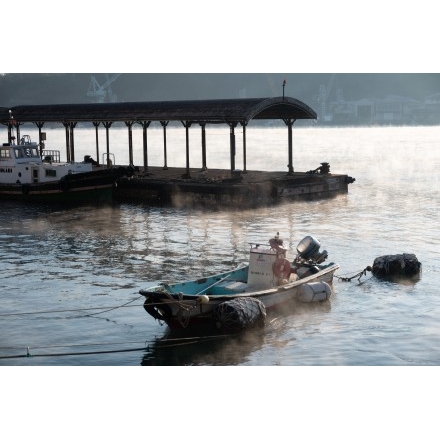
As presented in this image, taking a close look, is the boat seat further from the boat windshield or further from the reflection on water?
the boat windshield

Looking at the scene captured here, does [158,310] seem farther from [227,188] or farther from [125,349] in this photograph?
[227,188]

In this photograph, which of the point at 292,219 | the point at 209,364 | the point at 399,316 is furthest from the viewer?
the point at 292,219

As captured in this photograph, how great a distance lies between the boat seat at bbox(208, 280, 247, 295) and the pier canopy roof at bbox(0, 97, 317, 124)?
982 inches

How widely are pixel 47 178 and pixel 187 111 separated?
999cm

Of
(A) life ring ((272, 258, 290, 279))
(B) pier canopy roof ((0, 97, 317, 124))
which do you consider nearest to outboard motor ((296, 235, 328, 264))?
(A) life ring ((272, 258, 290, 279))

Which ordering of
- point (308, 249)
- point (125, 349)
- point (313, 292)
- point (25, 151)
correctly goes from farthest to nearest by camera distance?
point (25, 151), point (308, 249), point (313, 292), point (125, 349)

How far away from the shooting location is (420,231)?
149 feet

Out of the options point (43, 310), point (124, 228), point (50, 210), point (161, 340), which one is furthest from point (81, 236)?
point (161, 340)

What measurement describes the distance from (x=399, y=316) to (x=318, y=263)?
4628 mm

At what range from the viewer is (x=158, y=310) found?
25.4m

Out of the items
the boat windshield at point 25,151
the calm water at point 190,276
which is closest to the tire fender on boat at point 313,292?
the calm water at point 190,276

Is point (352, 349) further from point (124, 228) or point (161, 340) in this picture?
point (124, 228)

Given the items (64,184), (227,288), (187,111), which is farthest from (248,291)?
(64,184)

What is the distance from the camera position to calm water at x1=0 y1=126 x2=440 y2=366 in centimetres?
2395
